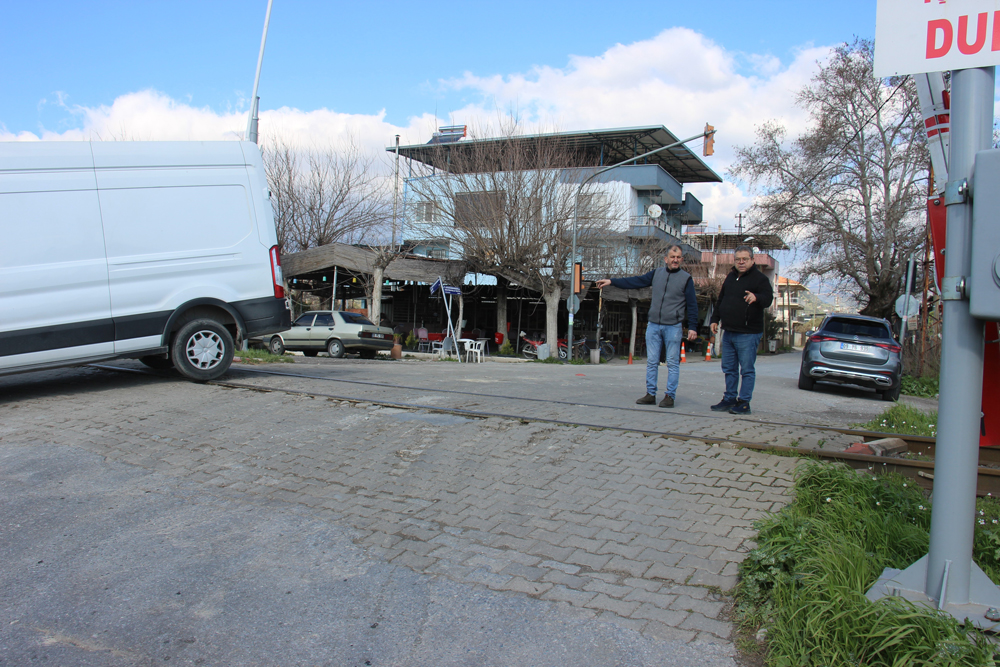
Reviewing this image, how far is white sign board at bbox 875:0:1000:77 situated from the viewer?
2.34m

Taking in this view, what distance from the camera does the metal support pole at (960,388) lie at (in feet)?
7.66

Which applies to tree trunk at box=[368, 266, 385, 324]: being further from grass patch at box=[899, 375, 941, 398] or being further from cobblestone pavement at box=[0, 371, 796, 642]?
cobblestone pavement at box=[0, 371, 796, 642]

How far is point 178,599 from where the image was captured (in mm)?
3000

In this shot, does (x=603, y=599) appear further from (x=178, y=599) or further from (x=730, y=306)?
(x=730, y=306)

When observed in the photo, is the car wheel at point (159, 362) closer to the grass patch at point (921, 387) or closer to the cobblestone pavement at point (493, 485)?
the cobblestone pavement at point (493, 485)

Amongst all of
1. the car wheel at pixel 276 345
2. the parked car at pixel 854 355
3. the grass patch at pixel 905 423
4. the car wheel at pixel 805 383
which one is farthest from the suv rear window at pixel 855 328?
the car wheel at pixel 276 345

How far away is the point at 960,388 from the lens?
7.70 feet

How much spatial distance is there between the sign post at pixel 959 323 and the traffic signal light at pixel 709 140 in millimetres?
16721

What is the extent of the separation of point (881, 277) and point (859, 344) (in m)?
21.4

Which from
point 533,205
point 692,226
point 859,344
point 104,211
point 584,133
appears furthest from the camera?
point 692,226

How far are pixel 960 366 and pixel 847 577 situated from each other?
96 centimetres

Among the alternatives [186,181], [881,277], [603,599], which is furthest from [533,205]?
[603,599]

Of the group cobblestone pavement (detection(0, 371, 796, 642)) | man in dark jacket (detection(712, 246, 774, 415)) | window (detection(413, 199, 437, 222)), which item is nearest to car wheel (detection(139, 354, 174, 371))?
cobblestone pavement (detection(0, 371, 796, 642))

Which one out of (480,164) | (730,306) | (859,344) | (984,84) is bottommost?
(859,344)
